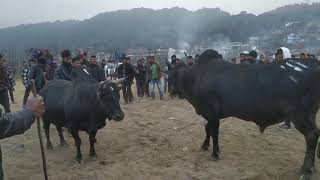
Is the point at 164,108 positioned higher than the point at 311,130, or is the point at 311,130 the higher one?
the point at 311,130

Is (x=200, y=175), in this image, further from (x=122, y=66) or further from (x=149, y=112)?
(x=122, y=66)

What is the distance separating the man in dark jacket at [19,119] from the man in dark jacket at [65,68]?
567cm

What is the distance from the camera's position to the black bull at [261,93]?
601cm

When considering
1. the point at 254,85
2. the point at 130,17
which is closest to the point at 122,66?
the point at 254,85

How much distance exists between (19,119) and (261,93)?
4.06 m

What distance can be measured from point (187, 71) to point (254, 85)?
1.73 meters

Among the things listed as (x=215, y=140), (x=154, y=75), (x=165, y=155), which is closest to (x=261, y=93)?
(x=215, y=140)

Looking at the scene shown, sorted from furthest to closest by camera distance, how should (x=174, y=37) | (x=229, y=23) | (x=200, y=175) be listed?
(x=174, y=37), (x=229, y=23), (x=200, y=175)

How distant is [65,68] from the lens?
9.41 metres

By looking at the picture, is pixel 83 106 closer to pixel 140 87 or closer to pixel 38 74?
pixel 38 74

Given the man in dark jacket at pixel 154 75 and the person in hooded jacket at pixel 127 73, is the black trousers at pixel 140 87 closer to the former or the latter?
the man in dark jacket at pixel 154 75

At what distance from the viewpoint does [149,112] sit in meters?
12.5

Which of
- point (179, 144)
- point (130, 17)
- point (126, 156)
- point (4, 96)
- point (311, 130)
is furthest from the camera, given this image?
point (130, 17)

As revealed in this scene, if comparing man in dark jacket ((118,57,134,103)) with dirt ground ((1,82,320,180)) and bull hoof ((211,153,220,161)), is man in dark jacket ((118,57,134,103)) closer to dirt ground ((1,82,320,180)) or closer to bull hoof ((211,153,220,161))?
dirt ground ((1,82,320,180))
